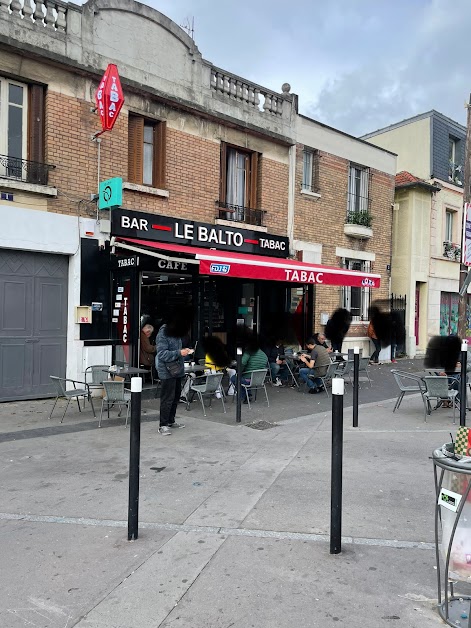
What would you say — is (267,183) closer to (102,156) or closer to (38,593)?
(102,156)

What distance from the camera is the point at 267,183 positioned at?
45.6ft

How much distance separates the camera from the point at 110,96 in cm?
950

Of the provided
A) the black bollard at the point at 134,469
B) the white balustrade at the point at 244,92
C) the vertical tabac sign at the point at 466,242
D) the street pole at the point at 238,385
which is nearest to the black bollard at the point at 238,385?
the street pole at the point at 238,385

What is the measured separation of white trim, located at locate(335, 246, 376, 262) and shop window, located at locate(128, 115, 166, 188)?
662 cm

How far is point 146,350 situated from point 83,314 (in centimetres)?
152

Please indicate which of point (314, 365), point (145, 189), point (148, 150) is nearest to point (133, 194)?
point (145, 189)

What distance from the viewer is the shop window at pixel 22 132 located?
30.5 ft

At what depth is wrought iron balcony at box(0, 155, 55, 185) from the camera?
928 cm

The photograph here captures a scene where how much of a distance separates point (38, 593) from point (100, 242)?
7.87m

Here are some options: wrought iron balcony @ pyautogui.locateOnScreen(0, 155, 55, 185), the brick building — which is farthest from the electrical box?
wrought iron balcony @ pyautogui.locateOnScreen(0, 155, 55, 185)

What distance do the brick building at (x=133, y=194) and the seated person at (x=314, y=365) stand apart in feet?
4.84

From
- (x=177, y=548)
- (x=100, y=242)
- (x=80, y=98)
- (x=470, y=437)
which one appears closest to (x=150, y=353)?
(x=100, y=242)

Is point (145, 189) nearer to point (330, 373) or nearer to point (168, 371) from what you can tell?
point (168, 371)

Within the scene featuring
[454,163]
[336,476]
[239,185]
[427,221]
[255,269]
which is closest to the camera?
[336,476]
